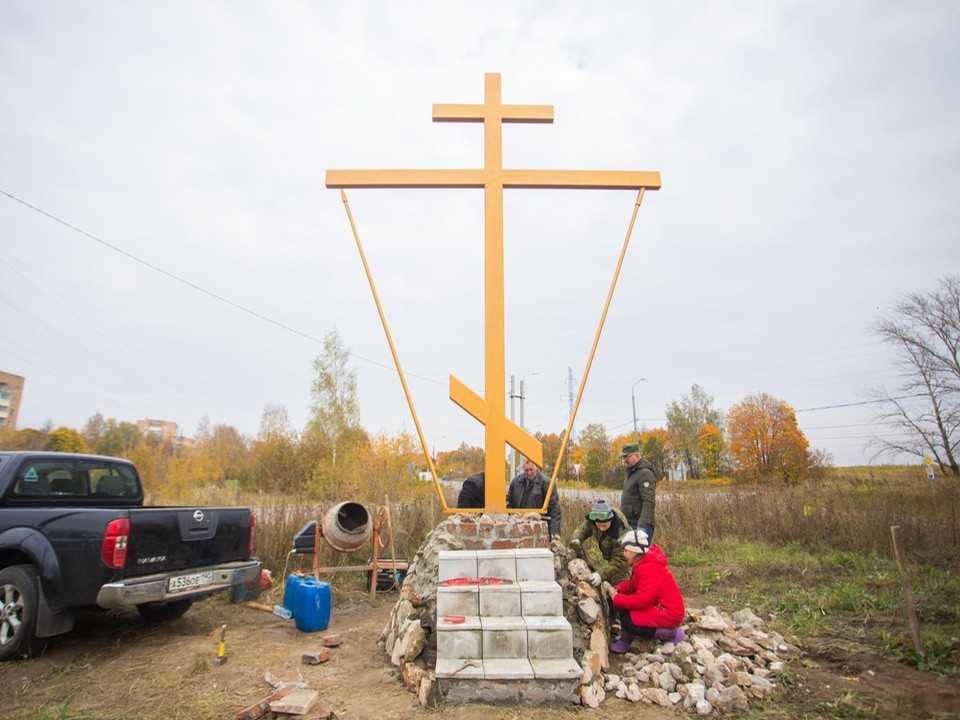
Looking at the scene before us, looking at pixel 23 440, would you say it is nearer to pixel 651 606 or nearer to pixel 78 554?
pixel 78 554

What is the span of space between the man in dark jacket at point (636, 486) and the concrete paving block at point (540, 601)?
215cm

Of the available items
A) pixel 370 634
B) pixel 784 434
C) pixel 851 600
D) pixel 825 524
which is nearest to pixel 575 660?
pixel 370 634

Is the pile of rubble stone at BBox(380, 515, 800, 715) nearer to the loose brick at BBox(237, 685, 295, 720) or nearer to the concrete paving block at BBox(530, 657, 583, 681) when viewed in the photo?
the concrete paving block at BBox(530, 657, 583, 681)

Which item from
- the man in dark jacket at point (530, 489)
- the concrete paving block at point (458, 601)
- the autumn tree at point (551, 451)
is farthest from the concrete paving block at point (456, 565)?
the autumn tree at point (551, 451)

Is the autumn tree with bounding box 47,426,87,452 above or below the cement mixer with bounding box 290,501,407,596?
above

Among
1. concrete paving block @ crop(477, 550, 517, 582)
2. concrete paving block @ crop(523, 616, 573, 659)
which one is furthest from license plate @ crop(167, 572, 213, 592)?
concrete paving block @ crop(523, 616, 573, 659)

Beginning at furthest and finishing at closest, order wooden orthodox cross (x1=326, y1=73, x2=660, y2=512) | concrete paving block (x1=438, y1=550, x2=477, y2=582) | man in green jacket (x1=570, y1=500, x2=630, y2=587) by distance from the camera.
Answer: man in green jacket (x1=570, y1=500, x2=630, y2=587) < wooden orthodox cross (x1=326, y1=73, x2=660, y2=512) < concrete paving block (x1=438, y1=550, x2=477, y2=582)

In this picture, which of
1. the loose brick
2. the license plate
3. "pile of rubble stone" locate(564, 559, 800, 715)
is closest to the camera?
the loose brick

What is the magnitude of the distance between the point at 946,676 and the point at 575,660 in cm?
254

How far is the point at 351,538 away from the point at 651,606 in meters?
3.80

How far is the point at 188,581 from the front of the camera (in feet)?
15.4

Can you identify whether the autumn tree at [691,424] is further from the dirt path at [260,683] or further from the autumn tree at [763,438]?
the dirt path at [260,683]

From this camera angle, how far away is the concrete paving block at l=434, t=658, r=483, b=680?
10.4ft

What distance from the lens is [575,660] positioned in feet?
11.4
